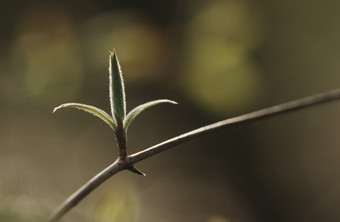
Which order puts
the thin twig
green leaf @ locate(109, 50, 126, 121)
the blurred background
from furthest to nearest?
the blurred background < green leaf @ locate(109, 50, 126, 121) < the thin twig

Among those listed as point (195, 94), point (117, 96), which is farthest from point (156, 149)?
point (195, 94)

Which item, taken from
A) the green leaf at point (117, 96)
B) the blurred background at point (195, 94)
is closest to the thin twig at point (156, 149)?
the green leaf at point (117, 96)

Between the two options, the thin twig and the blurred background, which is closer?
the thin twig

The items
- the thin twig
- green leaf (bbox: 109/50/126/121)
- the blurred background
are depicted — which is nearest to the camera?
the thin twig

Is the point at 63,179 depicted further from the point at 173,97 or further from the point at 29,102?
the point at 173,97

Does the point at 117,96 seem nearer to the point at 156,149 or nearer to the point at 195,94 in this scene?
the point at 156,149

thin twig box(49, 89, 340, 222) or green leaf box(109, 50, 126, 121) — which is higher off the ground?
green leaf box(109, 50, 126, 121)

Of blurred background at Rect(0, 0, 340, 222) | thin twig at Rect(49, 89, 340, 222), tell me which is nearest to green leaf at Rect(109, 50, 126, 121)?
thin twig at Rect(49, 89, 340, 222)

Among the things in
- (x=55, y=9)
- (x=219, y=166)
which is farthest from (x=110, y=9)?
(x=219, y=166)

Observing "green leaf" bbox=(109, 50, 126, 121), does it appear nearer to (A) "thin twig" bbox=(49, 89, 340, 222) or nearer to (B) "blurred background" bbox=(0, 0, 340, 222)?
(A) "thin twig" bbox=(49, 89, 340, 222)
